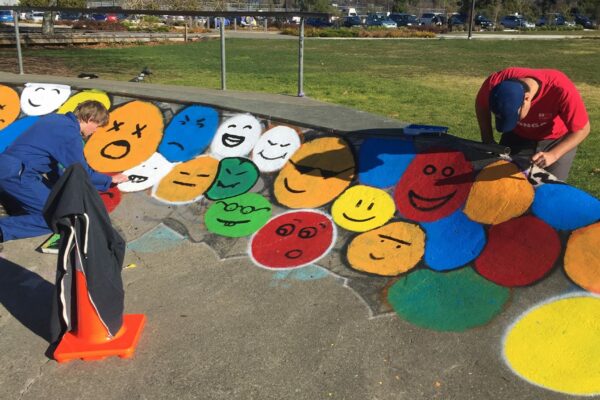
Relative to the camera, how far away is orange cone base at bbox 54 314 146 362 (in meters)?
3.23

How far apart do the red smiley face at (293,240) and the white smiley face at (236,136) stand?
144cm

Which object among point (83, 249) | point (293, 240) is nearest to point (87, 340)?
point (83, 249)

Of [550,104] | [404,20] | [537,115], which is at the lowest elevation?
[537,115]

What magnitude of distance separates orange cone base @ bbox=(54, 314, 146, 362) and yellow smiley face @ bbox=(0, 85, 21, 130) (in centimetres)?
538

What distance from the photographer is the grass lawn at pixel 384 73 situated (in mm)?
10008

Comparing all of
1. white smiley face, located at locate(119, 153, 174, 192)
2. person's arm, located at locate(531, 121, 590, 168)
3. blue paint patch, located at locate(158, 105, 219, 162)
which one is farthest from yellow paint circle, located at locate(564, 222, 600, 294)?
white smiley face, located at locate(119, 153, 174, 192)

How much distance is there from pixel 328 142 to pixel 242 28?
1967 inches

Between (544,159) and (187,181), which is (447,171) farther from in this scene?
(187,181)

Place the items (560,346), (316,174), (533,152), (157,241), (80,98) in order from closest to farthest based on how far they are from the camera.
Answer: (560,346) → (533,152) → (157,241) → (316,174) → (80,98)

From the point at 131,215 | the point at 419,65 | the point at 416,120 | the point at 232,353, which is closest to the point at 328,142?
the point at 131,215

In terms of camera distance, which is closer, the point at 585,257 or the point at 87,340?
the point at 87,340

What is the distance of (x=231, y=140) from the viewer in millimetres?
6250

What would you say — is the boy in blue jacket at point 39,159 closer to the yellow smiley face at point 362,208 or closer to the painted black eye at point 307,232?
the painted black eye at point 307,232

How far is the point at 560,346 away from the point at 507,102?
1662 mm
